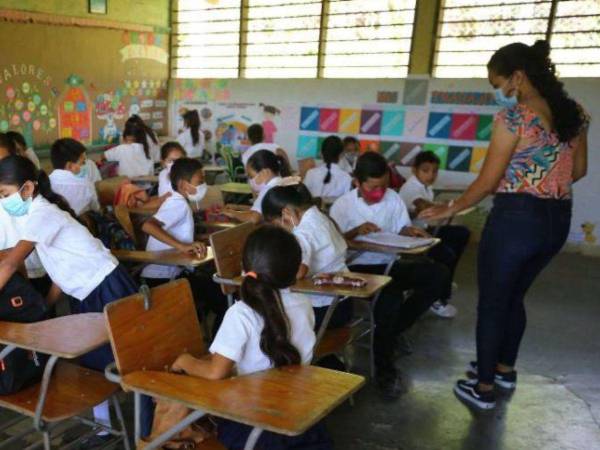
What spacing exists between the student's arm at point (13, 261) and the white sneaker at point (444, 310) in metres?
2.75

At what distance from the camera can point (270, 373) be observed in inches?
57.4

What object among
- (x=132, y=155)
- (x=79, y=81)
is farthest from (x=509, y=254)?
(x=79, y=81)

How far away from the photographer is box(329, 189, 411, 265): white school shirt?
327 cm

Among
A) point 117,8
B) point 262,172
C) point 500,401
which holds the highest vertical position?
point 117,8

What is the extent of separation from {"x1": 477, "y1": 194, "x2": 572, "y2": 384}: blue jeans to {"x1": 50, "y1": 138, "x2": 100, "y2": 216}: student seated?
2.28 meters

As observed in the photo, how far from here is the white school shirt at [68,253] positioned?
2027mm

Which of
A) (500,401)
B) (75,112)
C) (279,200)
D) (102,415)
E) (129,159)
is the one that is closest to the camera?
(102,415)

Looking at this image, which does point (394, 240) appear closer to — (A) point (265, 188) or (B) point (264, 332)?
(A) point (265, 188)

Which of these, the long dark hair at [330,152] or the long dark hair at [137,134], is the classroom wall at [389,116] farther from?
the long dark hair at [137,134]

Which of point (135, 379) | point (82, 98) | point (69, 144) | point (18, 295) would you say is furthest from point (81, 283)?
point (82, 98)

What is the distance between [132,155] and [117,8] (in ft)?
8.86

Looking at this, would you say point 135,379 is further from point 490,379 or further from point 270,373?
point 490,379

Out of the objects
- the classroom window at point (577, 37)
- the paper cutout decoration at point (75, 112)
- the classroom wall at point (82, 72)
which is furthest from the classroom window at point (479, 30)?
the paper cutout decoration at point (75, 112)

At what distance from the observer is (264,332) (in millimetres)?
1522
